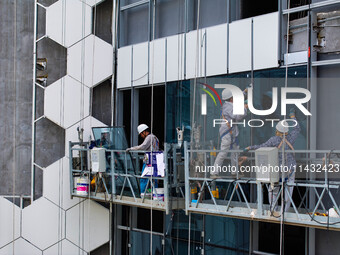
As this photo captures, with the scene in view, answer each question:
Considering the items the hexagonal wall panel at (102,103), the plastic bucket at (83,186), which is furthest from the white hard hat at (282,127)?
the hexagonal wall panel at (102,103)

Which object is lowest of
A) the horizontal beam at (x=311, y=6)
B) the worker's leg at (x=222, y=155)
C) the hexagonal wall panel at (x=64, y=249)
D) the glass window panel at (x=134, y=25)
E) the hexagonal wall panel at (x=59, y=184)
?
the hexagonal wall panel at (x=64, y=249)

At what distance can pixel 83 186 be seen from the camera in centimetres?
1336

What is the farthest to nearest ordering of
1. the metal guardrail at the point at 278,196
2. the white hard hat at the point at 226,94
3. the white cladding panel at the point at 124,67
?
the white cladding panel at the point at 124,67
the white hard hat at the point at 226,94
the metal guardrail at the point at 278,196

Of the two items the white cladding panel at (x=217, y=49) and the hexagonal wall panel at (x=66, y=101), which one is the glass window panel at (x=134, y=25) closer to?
the hexagonal wall panel at (x=66, y=101)

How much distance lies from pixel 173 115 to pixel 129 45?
2.79 m

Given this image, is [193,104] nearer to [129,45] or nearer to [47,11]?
[129,45]

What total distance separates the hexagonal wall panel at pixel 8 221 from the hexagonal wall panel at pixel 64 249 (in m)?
0.94

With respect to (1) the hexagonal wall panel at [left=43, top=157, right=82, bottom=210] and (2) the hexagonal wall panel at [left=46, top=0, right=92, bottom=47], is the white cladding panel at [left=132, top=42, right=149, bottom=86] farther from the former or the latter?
(1) the hexagonal wall panel at [left=43, top=157, right=82, bottom=210]

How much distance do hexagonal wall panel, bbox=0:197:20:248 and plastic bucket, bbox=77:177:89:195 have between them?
2.07 metres

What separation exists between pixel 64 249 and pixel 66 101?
391 cm

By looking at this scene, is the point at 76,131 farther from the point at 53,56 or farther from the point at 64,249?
the point at 64,249

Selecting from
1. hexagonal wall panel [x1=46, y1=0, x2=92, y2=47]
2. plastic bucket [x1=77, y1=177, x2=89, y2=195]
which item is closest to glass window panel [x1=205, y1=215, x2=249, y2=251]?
plastic bucket [x1=77, y1=177, x2=89, y2=195]

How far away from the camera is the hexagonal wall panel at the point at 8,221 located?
559 inches

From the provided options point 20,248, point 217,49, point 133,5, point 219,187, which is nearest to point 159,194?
point 219,187
